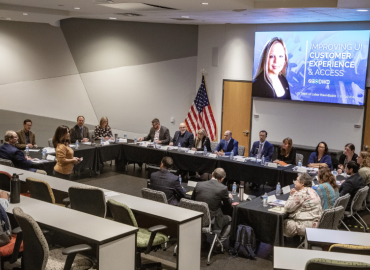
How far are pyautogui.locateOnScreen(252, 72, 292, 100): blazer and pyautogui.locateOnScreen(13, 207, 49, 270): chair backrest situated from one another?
754 cm

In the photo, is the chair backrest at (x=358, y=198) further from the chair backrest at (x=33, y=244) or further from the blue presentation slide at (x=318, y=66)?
the chair backrest at (x=33, y=244)

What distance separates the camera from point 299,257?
303 centimetres

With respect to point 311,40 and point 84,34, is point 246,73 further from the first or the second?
point 84,34

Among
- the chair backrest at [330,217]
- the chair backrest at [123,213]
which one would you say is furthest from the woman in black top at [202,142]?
the chair backrest at [123,213]

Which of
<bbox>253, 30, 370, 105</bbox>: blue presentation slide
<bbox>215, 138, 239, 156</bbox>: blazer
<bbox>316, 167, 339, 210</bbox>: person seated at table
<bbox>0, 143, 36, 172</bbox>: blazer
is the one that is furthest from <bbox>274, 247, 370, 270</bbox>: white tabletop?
Answer: <bbox>253, 30, 370, 105</bbox>: blue presentation slide

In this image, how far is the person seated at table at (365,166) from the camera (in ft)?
20.9

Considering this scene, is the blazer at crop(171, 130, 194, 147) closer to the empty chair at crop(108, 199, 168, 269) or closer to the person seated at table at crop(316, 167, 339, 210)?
the person seated at table at crop(316, 167, 339, 210)

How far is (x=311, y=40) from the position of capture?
920 centimetres

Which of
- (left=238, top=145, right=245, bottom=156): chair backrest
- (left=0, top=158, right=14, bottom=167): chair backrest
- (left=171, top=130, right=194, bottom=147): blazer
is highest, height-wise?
(left=171, top=130, right=194, bottom=147): blazer

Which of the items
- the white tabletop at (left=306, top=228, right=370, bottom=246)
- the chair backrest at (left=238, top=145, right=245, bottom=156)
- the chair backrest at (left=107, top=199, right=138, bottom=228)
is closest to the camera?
the white tabletop at (left=306, top=228, right=370, bottom=246)

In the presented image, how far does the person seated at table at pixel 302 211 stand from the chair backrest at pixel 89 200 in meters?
2.15

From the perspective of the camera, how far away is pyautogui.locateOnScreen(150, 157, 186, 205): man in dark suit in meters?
5.34

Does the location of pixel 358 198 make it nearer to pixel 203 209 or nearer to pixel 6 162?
pixel 203 209

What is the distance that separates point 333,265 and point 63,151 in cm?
445
